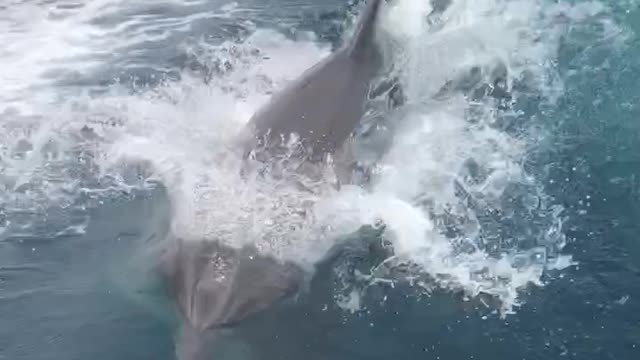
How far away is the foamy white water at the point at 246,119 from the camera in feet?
52.5

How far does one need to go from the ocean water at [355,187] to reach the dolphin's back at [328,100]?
99 cm

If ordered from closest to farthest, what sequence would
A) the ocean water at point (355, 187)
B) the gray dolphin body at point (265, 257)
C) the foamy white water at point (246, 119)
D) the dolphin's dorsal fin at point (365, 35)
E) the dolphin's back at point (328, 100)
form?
the gray dolphin body at point (265, 257) < the ocean water at point (355, 187) < the foamy white water at point (246, 119) < the dolphin's back at point (328, 100) < the dolphin's dorsal fin at point (365, 35)

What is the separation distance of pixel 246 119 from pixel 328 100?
103 inches

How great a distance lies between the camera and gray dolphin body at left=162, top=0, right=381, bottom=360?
13961 millimetres

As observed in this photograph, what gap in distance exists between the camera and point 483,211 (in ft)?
55.1

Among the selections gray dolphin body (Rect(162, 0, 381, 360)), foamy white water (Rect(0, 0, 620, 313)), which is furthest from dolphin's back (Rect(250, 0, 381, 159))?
foamy white water (Rect(0, 0, 620, 313))

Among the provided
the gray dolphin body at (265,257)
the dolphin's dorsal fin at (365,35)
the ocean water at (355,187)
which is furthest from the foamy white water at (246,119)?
the dolphin's dorsal fin at (365,35)

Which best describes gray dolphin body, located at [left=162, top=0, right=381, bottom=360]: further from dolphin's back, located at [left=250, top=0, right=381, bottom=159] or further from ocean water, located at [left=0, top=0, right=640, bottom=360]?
ocean water, located at [left=0, top=0, right=640, bottom=360]

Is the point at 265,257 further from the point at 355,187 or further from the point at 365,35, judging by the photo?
the point at 365,35

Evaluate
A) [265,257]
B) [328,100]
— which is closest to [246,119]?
[328,100]

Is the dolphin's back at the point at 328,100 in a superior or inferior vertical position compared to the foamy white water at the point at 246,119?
superior

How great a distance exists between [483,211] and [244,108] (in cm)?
616

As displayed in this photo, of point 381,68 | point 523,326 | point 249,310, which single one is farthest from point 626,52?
point 249,310

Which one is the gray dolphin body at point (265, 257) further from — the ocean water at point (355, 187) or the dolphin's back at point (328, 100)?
the ocean water at point (355, 187)
